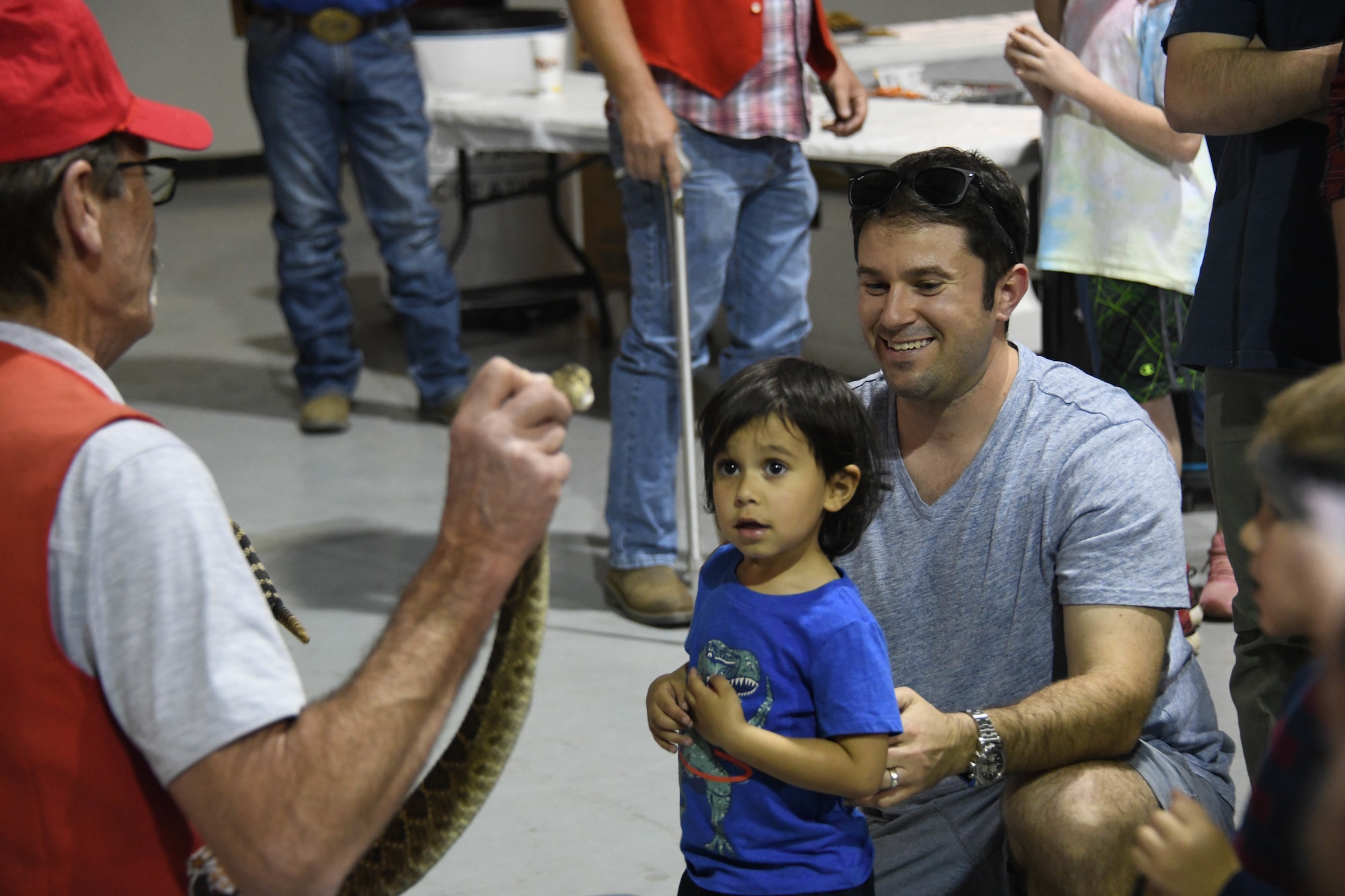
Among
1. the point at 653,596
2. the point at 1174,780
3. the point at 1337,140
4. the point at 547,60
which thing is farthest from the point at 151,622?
the point at 547,60

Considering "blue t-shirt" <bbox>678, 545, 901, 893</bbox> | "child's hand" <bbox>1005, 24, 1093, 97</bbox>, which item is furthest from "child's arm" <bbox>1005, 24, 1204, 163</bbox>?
"blue t-shirt" <bbox>678, 545, 901, 893</bbox>

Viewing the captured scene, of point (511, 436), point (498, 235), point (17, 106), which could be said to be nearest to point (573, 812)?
point (511, 436)

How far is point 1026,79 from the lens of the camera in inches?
116

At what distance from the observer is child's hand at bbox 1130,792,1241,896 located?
3.46 ft

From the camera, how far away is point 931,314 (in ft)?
6.18

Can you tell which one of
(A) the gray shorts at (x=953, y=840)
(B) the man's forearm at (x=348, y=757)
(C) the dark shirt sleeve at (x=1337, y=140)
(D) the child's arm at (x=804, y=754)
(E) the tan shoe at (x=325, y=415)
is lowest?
(E) the tan shoe at (x=325, y=415)

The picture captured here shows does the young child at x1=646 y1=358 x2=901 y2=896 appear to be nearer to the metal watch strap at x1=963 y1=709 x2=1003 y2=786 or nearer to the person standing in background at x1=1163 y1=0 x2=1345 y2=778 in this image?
the metal watch strap at x1=963 y1=709 x2=1003 y2=786

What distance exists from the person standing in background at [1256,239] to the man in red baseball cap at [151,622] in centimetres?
112

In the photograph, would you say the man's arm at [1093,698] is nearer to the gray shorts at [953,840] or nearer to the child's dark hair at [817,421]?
the gray shorts at [953,840]

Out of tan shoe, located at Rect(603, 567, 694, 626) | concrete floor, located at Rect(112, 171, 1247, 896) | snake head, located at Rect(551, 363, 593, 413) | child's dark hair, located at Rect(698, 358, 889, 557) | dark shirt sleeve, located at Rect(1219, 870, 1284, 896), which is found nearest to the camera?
dark shirt sleeve, located at Rect(1219, 870, 1284, 896)

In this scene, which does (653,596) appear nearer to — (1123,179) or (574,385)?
(1123,179)

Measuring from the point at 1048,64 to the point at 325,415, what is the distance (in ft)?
9.04

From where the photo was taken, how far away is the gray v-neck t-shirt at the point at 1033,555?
1.73m

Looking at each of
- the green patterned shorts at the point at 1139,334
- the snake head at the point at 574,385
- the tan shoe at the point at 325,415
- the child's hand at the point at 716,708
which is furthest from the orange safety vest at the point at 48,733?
the tan shoe at the point at 325,415
